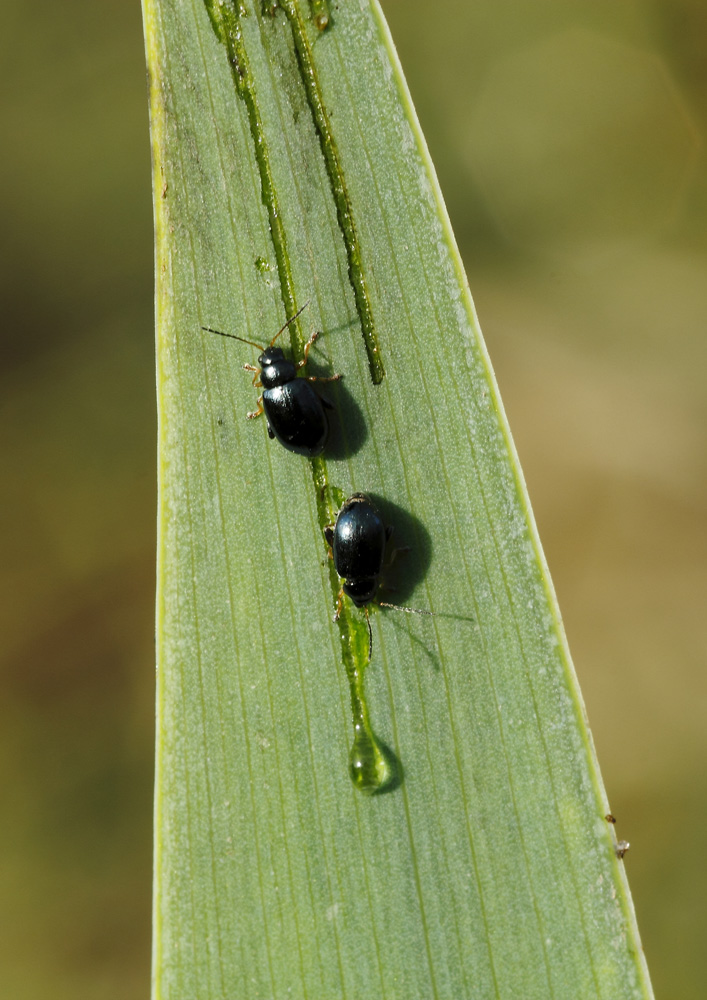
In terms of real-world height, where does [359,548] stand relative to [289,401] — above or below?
below

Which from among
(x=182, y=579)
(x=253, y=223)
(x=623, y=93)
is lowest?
(x=182, y=579)

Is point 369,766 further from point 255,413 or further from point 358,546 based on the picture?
point 255,413

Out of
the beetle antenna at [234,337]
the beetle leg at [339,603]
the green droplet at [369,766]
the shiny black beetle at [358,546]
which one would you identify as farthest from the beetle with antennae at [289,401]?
the green droplet at [369,766]

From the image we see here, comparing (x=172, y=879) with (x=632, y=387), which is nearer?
(x=172, y=879)

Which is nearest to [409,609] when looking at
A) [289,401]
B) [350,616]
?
[350,616]

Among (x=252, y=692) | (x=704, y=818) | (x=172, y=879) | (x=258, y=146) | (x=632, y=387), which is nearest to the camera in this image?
(x=172, y=879)

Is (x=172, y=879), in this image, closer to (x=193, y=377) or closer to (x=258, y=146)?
(x=193, y=377)

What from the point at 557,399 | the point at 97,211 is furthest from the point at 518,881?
the point at 97,211
